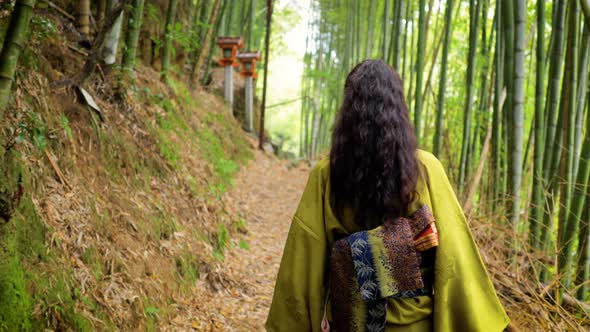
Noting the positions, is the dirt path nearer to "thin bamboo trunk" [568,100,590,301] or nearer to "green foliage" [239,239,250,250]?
"green foliage" [239,239,250,250]

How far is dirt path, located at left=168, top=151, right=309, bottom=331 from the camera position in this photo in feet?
10.4

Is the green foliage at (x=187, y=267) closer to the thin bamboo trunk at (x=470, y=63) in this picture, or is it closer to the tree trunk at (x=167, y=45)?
the thin bamboo trunk at (x=470, y=63)

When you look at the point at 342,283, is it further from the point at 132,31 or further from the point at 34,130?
the point at 132,31

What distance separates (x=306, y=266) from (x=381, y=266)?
242mm

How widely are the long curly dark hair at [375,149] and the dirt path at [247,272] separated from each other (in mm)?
1810

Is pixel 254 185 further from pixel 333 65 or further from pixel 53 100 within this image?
pixel 333 65

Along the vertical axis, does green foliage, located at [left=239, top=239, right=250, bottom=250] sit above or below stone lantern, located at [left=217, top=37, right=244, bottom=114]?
below

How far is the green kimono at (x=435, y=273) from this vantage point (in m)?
1.42

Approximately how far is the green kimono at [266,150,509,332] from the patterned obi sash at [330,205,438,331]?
38 mm

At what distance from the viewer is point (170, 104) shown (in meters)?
6.20

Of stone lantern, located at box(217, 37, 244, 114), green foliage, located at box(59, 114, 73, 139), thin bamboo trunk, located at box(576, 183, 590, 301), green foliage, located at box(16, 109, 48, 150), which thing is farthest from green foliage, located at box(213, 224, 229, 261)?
stone lantern, located at box(217, 37, 244, 114)

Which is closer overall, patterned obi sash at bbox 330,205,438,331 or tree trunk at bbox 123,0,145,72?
patterned obi sash at bbox 330,205,438,331

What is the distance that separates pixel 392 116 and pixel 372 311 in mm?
568

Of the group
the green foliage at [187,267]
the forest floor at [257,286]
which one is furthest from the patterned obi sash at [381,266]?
the green foliage at [187,267]
